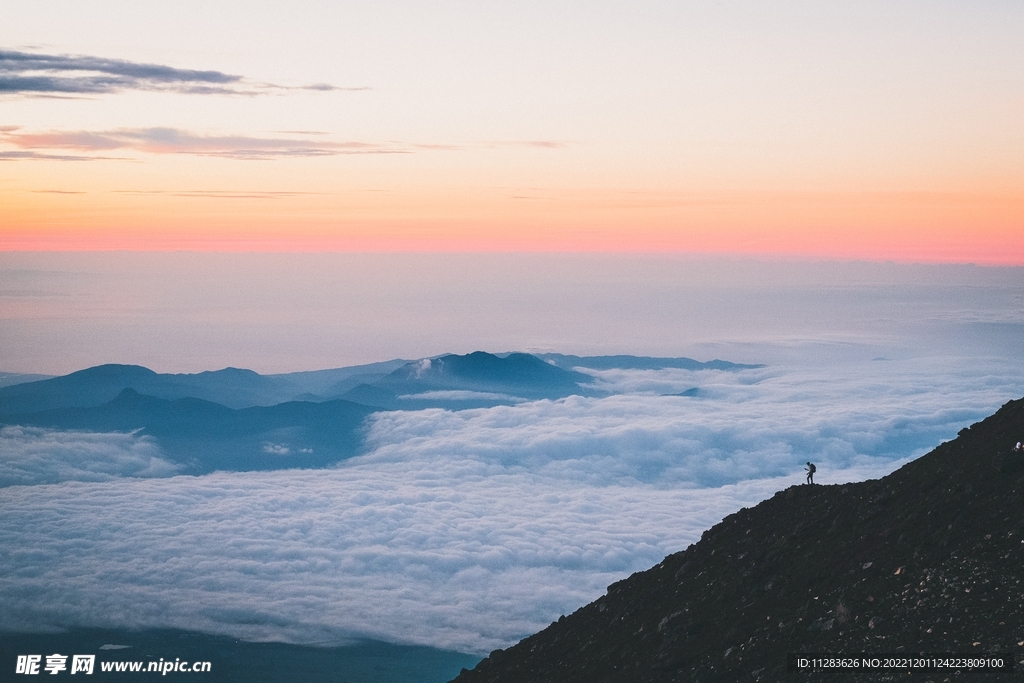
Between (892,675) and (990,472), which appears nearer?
(892,675)

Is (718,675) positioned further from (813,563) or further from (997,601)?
(997,601)

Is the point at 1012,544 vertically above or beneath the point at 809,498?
beneath

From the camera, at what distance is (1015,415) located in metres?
42.9

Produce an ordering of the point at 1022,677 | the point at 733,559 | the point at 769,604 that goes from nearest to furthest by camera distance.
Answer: the point at 1022,677 → the point at 769,604 → the point at 733,559

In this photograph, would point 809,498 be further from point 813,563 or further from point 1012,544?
point 1012,544

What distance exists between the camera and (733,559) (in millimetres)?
→ 47219

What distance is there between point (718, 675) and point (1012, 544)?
11.0 m

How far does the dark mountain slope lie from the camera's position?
107ft

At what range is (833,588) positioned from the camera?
126 feet

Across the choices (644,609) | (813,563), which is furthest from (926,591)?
(644,609)

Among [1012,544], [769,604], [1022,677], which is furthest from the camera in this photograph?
[769,604]

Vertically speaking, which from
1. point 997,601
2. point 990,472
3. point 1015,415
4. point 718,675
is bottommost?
point 718,675

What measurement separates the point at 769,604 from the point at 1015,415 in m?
13.5

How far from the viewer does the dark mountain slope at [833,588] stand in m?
32.5
